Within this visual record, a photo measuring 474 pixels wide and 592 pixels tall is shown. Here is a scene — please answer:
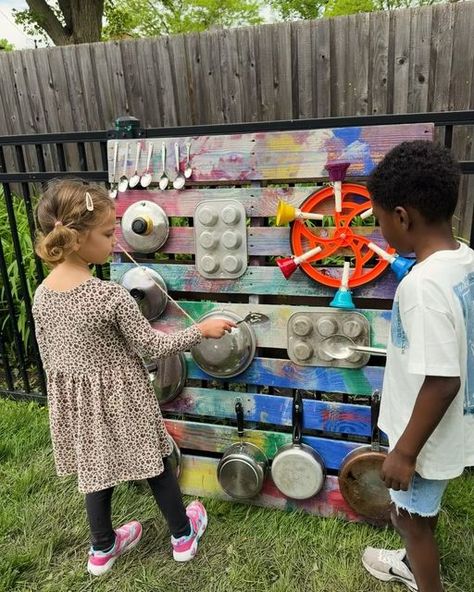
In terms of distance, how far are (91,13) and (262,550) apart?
1092 cm

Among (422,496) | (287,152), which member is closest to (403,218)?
(287,152)

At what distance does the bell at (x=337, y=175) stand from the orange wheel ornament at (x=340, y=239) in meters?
0.03

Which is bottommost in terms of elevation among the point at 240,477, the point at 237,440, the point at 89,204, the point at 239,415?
the point at 240,477

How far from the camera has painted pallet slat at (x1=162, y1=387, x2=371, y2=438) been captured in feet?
6.84

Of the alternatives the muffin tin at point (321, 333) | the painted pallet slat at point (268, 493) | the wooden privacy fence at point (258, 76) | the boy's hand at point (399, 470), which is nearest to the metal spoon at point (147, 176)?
the muffin tin at point (321, 333)

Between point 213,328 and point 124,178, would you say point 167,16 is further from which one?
point 213,328

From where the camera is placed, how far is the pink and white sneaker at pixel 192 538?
2027mm

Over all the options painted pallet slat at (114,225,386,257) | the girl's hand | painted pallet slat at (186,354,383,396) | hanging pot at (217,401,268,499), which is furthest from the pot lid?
painted pallet slat at (114,225,386,257)

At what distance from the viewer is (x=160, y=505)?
6.55 ft

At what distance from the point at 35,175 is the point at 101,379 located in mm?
1433

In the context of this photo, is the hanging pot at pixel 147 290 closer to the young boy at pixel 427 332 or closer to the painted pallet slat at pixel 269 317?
the painted pallet slat at pixel 269 317

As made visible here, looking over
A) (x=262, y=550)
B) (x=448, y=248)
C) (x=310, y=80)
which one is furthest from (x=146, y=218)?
(x=310, y=80)

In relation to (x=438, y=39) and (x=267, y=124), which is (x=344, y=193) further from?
(x=438, y=39)

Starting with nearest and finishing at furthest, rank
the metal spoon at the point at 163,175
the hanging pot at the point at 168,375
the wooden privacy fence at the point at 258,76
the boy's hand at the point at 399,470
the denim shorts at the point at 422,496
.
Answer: the boy's hand at the point at 399,470, the denim shorts at the point at 422,496, the metal spoon at the point at 163,175, the hanging pot at the point at 168,375, the wooden privacy fence at the point at 258,76
